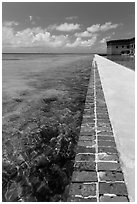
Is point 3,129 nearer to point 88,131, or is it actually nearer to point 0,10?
point 88,131

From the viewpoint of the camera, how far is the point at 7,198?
2.27 metres

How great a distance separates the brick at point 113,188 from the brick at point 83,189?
9cm

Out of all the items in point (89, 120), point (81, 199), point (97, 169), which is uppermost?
point (89, 120)

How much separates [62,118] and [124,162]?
8.62 feet

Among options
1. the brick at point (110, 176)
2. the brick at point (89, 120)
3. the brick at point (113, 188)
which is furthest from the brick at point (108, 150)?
the brick at point (89, 120)

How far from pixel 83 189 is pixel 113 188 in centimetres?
34

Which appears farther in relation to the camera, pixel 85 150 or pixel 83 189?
pixel 85 150

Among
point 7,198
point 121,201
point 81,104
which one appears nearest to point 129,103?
point 81,104

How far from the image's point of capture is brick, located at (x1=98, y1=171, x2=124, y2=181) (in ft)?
7.04

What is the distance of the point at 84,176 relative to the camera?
2193 mm

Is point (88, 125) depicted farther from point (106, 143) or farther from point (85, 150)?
point (85, 150)

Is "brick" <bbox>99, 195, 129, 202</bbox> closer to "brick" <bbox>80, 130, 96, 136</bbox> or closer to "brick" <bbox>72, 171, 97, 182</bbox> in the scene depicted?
"brick" <bbox>72, 171, 97, 182</bbox>

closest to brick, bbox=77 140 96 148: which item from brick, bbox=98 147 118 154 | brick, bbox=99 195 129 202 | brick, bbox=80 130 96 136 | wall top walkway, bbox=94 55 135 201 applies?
brick, bbox=98 147 118 154

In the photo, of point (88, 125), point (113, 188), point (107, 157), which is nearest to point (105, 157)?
point (107, 157)
